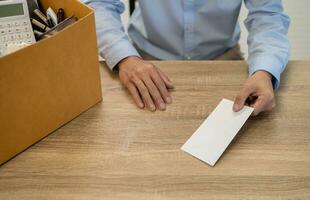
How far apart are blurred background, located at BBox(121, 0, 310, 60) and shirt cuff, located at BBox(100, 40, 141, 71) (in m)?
0.87

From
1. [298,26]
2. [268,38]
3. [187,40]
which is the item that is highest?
[268,38]

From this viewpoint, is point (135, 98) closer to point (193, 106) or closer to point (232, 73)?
point (193, 106)

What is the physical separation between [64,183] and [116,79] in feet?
1.13

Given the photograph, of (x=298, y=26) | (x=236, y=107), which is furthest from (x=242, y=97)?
(x=298, y=26)

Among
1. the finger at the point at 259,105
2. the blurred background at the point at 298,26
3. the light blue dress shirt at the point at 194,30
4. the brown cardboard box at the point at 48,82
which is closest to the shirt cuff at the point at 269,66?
the light blue dress shirt at the point at 194,30

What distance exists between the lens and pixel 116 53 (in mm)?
936

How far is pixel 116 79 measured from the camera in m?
0.92

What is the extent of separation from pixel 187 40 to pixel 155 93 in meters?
0.39

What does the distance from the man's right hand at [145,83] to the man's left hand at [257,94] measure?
16cm

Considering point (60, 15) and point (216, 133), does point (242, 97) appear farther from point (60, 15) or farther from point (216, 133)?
point (60, 15)

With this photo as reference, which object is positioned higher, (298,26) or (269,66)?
(269,66)

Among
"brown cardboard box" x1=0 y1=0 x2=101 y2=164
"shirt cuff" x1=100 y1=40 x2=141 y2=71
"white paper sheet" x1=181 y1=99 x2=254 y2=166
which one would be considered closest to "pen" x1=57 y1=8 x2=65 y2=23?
"brown cardboard box" x1=0 y1=0 x2=101 y2=164

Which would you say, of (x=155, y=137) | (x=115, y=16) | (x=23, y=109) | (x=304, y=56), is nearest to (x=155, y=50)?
(x=115, y=16)

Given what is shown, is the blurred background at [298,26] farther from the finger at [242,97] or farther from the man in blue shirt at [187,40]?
the finger at [242,97]
